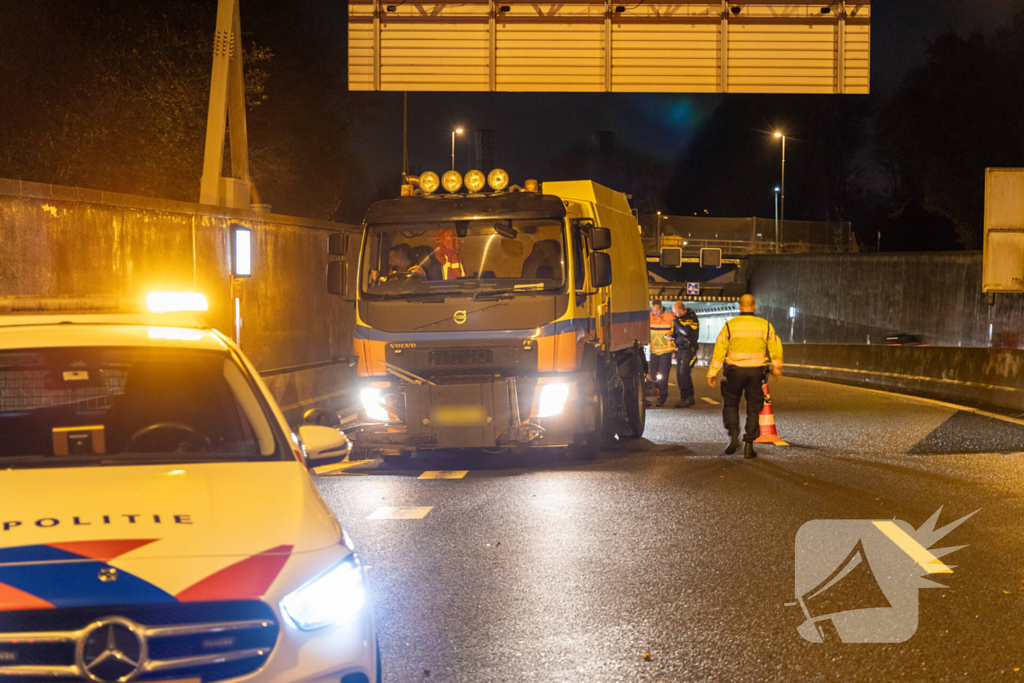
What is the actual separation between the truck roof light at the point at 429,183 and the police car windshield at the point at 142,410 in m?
7.47

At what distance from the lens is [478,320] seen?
11.6m

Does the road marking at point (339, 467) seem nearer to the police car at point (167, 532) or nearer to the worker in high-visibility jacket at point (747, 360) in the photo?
the worker in high-visibility jacket at point (747, 360)

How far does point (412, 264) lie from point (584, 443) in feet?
8.13

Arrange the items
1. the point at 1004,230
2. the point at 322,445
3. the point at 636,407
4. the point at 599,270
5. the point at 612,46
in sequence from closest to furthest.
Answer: the point at 322,445, the point at 599,270, the point at 636,407, the point at 1004,230, the point at 612,46

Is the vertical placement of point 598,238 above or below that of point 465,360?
above

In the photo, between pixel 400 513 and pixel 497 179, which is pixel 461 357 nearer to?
pixel 497 179

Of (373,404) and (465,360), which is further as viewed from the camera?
(373,404)

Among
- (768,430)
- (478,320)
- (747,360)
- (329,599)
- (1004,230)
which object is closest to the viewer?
(329,599)

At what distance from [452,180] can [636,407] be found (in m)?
4.09

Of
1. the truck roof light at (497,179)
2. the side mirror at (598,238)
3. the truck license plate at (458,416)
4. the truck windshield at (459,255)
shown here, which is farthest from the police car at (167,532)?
the truck roof light at (497,179)

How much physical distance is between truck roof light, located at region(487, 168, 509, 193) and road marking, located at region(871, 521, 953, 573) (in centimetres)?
533

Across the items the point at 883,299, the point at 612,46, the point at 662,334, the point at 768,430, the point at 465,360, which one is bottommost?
the point at 768,430

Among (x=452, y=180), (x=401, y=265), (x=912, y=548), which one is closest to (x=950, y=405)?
(x=452, y=180)

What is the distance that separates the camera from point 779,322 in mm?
58156
